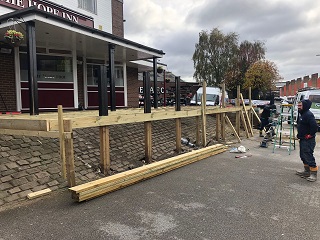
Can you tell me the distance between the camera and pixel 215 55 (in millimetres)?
39375

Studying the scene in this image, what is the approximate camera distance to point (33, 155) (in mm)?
5840

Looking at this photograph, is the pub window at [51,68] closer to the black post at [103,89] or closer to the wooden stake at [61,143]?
the black post at [103,89]

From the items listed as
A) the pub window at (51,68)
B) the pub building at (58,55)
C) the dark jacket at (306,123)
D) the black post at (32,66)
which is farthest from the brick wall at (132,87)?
the dark jacket at (306,123)

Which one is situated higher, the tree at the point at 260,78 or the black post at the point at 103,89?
the tree at the point at 260,78

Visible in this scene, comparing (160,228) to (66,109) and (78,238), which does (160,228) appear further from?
(66,109)

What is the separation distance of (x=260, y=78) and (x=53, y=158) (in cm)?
3411

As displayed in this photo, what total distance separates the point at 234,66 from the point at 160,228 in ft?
126

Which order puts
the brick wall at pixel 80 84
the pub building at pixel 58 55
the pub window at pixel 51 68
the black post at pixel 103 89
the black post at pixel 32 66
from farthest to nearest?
the brick wall at pixel 80 84 → the pub window at pixel 51 68 → the pub building at pixel 58 55 → the black post at pixel 32 66 → the black post at pixel 103 89

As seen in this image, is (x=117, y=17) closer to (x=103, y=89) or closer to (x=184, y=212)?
(x=103, y=89)

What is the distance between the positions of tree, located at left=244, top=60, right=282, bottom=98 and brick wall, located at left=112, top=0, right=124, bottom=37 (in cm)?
2372

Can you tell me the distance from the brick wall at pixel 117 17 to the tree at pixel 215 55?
78.5 ft

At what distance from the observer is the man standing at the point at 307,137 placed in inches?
238

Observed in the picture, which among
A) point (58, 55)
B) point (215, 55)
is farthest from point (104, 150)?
point (215, 55)

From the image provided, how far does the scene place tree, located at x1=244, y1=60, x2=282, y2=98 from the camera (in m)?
35.7
